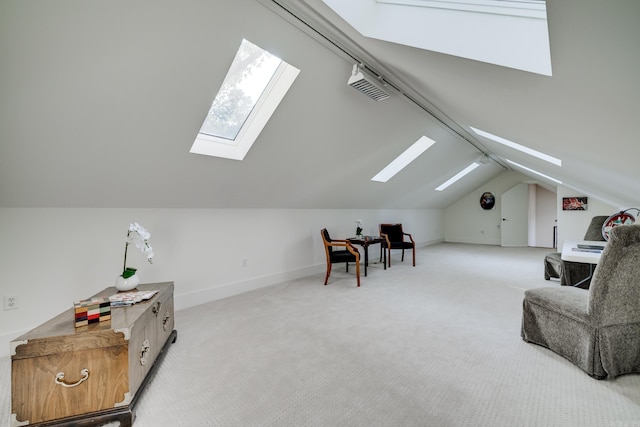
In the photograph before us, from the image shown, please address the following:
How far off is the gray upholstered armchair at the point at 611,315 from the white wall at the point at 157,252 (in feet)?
9.95

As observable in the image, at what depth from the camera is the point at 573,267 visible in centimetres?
353

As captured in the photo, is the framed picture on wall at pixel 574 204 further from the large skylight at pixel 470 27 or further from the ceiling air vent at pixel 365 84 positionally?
the large skylight at pixel 470 27

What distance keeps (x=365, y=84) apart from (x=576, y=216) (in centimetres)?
600

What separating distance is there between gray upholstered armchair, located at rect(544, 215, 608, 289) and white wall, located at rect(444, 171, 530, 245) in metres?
4.97

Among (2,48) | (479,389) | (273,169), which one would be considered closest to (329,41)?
(273,169)

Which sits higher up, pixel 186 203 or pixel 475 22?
pixel 475 22

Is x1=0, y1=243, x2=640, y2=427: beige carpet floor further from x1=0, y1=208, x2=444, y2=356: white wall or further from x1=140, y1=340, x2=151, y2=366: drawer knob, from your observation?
x1=0, y1=208, x2=444, y2=356: white wall

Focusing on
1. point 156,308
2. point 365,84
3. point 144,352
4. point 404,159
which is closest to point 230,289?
point 156,308

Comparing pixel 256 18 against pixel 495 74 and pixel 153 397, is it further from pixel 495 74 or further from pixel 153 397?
pixel 153 397

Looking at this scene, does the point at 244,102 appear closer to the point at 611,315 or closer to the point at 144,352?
the point at 144,352

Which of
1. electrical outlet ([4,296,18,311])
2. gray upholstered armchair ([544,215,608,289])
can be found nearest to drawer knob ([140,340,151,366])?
electrical outlet ([4,296,18,311])

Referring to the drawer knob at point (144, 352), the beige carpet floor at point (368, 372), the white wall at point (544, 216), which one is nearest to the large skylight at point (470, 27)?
the beige carpet floor at point (368, 372)

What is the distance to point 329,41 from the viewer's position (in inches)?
82.6

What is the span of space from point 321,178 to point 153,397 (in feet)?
10.0
